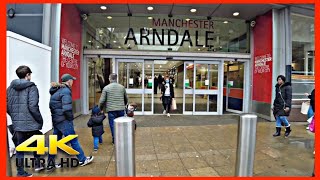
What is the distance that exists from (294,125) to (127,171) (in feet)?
21.9

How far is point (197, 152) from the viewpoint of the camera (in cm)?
406

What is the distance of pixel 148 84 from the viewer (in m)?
8.05

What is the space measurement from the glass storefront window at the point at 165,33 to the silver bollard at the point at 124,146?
20.2 ft

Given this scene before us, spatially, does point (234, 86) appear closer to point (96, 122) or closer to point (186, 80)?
point (186, 80)

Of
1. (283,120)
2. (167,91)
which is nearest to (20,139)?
(167,91)

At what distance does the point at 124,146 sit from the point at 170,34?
691cm

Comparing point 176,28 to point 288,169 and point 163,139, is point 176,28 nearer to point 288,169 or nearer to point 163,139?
point 163,139

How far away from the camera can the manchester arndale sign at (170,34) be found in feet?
26.8

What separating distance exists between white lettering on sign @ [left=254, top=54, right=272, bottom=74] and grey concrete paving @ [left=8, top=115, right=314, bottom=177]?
2.32 metres

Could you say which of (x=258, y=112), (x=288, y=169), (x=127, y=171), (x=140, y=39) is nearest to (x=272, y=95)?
(x=258, y=112)

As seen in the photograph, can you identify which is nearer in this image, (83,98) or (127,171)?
(127,171)

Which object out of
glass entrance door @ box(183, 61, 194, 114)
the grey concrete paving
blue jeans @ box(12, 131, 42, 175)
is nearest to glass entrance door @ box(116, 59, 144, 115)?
glass entrance door @ box(183, 61, 194, 114)

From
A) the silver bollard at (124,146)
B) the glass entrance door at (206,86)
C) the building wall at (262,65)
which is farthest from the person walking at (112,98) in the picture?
the building wall at (262,65)

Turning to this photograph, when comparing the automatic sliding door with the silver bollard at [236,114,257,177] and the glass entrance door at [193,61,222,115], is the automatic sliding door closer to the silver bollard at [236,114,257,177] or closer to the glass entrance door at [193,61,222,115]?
the glass entrance door at [193,61,222,115]
